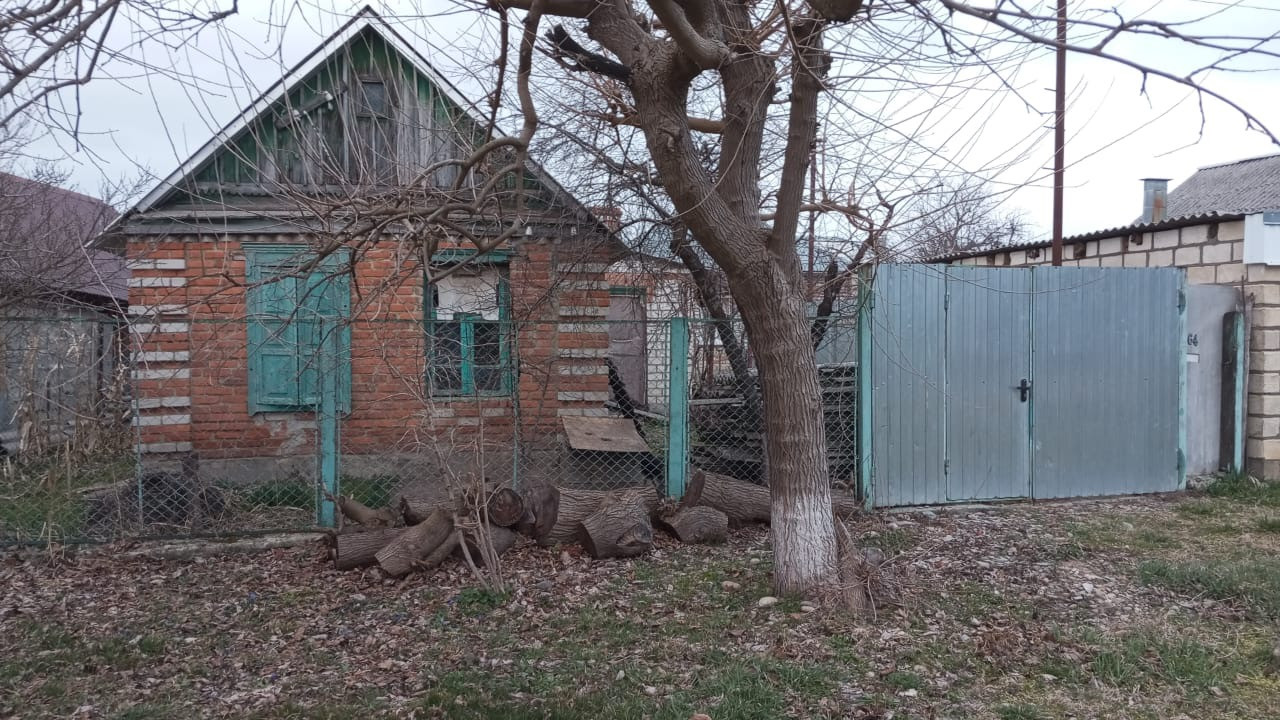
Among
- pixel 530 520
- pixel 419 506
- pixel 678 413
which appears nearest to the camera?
pixel 419 506

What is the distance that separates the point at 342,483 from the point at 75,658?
130 inches

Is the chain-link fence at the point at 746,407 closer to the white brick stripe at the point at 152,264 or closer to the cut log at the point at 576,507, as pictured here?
the cut log at the point at 576,507

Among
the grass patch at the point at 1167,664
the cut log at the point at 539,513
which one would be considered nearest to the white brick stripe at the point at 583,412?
the cut log at the point at 539,513

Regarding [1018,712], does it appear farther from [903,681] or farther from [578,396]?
[578,396]

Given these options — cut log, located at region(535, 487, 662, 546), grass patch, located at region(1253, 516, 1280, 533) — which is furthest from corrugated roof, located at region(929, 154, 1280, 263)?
cut log, located at region(535, 487, 662, 546)

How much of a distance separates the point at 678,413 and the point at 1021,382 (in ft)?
10.7

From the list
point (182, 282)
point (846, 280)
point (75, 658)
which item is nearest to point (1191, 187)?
point (846, 280)

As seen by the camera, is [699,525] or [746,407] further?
[746,407]

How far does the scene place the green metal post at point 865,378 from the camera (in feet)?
23.7

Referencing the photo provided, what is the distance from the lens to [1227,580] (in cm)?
523

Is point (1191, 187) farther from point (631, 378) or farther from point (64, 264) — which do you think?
point (64, 264)

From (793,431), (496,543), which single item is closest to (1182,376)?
(793,431)

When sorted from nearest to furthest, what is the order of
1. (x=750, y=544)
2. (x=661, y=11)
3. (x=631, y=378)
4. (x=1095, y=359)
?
1. (x=661, y=11)
2. (x=750, y=544)
3. (x=1095, y=359)
4. (x=631, y=378)

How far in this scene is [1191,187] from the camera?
2544 cm
